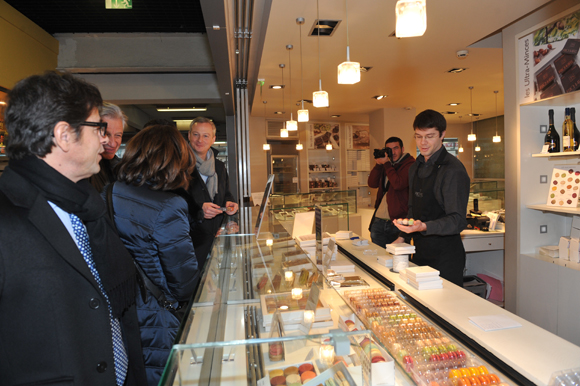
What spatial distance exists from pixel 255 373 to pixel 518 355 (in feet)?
3.14

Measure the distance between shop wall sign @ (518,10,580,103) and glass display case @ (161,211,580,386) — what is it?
2.41m

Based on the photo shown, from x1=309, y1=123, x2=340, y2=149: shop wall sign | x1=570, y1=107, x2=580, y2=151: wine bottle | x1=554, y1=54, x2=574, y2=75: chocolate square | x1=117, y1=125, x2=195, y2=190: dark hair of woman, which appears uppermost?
x1=309, y1=123, x2=340, y2=149: shop wall sign

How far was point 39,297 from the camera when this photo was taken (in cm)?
88

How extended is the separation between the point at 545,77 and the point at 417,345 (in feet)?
10.3

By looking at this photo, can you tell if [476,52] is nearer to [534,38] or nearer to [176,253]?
[534,38]

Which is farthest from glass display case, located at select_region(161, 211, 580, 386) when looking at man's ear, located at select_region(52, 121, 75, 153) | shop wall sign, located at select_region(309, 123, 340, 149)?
shop wall sign, located at select_region(309, 123, 340, 149)

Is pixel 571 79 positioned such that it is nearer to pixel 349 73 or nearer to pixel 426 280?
pixel 349 73

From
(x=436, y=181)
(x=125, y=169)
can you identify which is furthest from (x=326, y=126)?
(x=125, y=169)

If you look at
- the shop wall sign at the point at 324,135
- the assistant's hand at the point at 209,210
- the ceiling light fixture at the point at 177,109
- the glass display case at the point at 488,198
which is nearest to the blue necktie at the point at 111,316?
the assistant's hand at the point at 209,210

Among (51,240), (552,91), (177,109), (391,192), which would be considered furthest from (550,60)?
(177,109)

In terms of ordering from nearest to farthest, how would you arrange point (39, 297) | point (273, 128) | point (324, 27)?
point (39, 297) → point (324, 27) → point (273, 128)

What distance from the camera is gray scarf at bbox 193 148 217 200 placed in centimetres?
283

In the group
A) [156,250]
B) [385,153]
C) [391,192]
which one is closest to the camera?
[156,250]

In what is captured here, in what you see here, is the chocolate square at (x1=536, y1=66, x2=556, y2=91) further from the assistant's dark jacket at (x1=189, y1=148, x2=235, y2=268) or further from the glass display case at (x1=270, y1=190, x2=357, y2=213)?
the assistant's dark jacket at (x1=189, y1=148, x2=235, y2=268)
